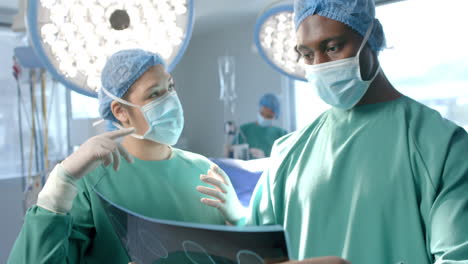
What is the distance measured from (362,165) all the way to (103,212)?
0.68 metres

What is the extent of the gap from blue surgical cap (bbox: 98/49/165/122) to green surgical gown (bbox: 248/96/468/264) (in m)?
0.52

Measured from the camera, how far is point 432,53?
14.1 feet

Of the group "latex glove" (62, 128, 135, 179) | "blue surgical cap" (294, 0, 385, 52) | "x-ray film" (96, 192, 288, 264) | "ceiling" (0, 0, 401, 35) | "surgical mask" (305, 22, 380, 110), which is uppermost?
"ceiling" (0, 0, 401, 35)

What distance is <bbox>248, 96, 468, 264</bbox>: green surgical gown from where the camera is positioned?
82 cm

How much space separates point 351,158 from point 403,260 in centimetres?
24

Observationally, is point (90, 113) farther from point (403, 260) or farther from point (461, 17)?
point (403, 260)

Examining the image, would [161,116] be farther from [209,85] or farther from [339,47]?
[209,85]

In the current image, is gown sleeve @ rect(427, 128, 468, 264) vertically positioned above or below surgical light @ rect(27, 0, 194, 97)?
below

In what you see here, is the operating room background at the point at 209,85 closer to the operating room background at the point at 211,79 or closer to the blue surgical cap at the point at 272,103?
the operating room background at the point at 211,79

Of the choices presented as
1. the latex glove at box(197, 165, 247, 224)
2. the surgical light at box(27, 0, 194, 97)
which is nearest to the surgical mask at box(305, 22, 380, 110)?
the latex glove at box(197, 165, 247, 224)

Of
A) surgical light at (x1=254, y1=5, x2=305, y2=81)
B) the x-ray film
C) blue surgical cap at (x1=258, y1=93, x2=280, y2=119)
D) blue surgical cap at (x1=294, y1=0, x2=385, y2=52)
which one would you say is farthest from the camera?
blue surgical cap at (x1=258, y1=93, x2=280, y2=119)

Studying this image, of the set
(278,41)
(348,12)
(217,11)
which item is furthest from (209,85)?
(348,12)

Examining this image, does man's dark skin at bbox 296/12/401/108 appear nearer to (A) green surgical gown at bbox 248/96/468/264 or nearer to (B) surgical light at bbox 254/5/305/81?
(A) green surgical gown at bbox 248/96/468/264

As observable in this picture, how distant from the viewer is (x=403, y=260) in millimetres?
894
